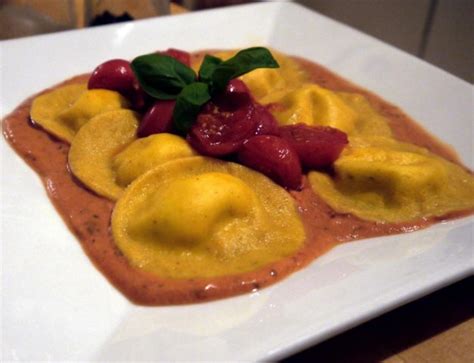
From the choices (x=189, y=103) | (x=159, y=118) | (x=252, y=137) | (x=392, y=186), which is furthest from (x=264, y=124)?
(x=392, y=186)

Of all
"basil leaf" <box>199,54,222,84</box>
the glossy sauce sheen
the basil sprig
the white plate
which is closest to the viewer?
the white plate

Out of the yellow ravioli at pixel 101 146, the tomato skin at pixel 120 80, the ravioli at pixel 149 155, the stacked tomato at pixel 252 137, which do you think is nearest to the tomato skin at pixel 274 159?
the stacked tomato at pixel 252 137

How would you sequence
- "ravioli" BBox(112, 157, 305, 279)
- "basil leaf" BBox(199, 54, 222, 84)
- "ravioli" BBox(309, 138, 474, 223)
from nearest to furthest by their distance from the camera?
"ravioli" BBox(112, 157, 305, 279)
"ravioli" BBox(309, 138, 474, 223)
"basil leaf" BBox(199, 54, 222, 84)

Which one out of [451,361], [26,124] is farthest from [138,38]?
[451,361]

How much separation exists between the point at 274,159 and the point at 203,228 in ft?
2.00

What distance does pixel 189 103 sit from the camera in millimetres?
3006

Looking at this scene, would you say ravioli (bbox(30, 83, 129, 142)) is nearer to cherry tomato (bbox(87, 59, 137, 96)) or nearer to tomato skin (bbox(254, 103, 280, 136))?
cherry tomato (bbox(87, 59, 137, 96))

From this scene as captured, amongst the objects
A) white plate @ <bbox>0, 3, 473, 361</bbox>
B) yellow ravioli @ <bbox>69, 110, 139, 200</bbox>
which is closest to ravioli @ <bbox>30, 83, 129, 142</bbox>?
yellow ravioli @ <bbox>69, 110, 139, 200</bbox>

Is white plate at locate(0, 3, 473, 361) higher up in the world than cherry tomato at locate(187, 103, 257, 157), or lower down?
lower down

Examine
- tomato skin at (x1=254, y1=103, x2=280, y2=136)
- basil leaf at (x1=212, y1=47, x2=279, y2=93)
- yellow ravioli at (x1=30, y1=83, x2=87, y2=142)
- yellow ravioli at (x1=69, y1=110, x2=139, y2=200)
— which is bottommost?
yellow ravioli at (x1=30, y1=83, x2=87, y2=142)

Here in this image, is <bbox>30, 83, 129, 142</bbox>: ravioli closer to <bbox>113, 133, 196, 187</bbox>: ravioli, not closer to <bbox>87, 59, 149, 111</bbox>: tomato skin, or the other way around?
<bbox>87, 59, 149, 111</bbox>: tomato skin

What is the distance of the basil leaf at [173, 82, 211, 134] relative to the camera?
9.87 feet

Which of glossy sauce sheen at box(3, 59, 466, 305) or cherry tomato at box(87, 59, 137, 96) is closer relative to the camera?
glossy sauce sheen at box(3, 59, 466, 305)

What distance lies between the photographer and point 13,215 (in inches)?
106
